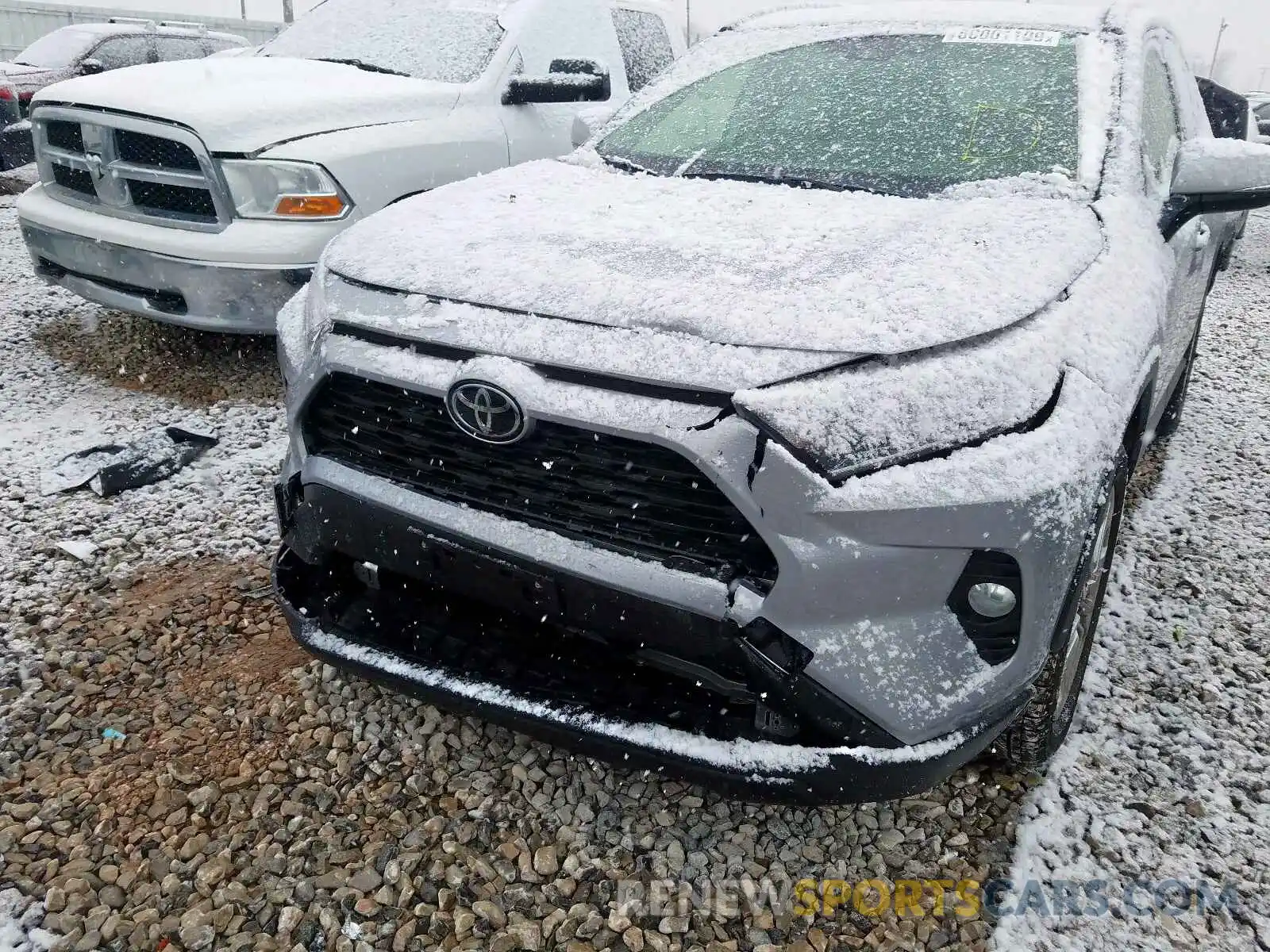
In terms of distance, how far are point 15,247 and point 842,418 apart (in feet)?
24.2

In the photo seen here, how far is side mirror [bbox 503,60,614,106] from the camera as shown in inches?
177

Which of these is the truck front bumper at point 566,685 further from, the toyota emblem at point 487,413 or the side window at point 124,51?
the side window at point 124,51

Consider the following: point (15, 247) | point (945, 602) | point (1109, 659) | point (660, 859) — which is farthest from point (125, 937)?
point (15, 247)

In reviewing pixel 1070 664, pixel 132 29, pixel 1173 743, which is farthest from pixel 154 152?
pixel 132 29

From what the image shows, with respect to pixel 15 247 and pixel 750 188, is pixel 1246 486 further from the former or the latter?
pixel 15 247

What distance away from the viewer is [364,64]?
4.79 m

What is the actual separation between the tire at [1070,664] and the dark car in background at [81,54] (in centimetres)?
924

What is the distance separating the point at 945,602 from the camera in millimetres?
1562

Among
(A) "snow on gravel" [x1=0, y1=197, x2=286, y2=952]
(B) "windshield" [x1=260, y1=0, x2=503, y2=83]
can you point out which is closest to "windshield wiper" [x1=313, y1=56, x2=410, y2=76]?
(B) "windshield" [x1=260, y1=0, x2=503, y2=83]

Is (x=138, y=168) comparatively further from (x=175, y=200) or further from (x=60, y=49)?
(x=60, y=49)

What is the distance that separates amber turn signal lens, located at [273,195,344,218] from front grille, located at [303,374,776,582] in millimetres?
2187

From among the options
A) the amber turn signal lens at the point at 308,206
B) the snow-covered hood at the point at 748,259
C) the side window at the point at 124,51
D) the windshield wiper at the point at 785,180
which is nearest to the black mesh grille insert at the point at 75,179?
the amber turn signal lens at the point at 308,206

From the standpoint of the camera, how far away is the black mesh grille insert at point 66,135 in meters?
4.09

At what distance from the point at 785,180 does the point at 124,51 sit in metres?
9.67
